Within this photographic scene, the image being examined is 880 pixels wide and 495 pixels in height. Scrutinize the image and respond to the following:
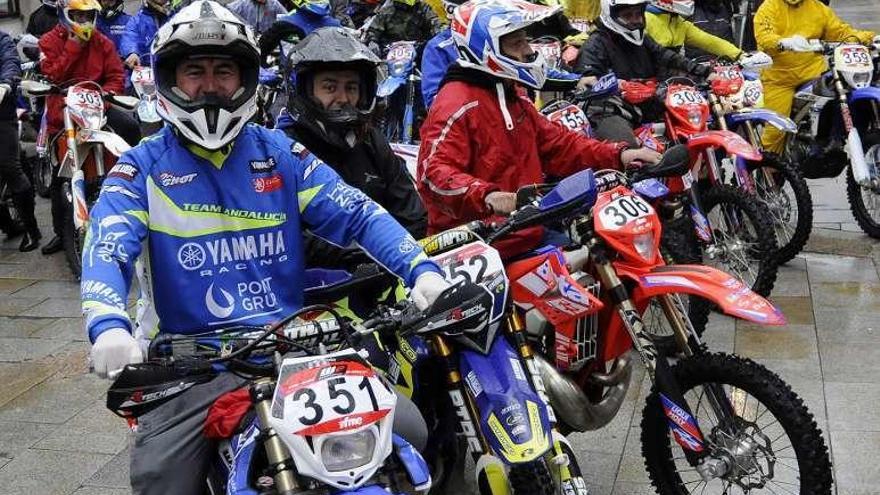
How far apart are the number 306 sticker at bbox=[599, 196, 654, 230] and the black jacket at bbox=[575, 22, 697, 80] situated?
3.64m

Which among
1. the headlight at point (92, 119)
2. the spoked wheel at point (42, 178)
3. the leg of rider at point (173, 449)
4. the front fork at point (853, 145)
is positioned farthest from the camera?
the spoked wheel at point (42, 178)

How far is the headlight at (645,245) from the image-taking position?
13.8ft

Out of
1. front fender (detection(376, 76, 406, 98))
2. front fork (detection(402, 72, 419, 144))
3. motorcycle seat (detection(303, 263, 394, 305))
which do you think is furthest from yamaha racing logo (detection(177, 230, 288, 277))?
front fork (detection(402, 72, 419, 144))

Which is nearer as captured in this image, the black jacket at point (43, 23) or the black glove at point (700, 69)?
the black glove at point (700, 69)

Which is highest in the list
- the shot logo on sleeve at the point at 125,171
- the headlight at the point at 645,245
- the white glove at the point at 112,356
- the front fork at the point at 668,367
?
the shot logo on sleeve at the point at 125,171

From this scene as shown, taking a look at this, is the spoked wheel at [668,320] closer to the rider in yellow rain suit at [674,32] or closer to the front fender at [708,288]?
the front fender at [708,288]

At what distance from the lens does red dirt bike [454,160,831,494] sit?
3900 millimetres

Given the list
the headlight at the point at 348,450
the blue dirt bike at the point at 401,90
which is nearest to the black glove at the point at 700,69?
the blue dirt bike at the point at 401,90

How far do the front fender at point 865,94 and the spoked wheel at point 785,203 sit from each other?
97 cm

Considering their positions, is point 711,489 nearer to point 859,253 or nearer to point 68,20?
point 859,253

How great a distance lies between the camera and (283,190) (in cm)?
354

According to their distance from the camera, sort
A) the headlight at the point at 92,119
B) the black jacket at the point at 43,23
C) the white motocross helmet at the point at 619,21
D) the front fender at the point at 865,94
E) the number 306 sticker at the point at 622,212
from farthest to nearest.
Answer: the black jacket at the point at 43,23 < the headlight at the point at 92,119 < the front fender at the point at 865,94 < the white motocross helmet at the point at 619,21 < the number 306 sticker at the point at 622,212

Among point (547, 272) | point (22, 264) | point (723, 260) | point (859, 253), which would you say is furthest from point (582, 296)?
point (22, 264)

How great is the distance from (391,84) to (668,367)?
614cm
